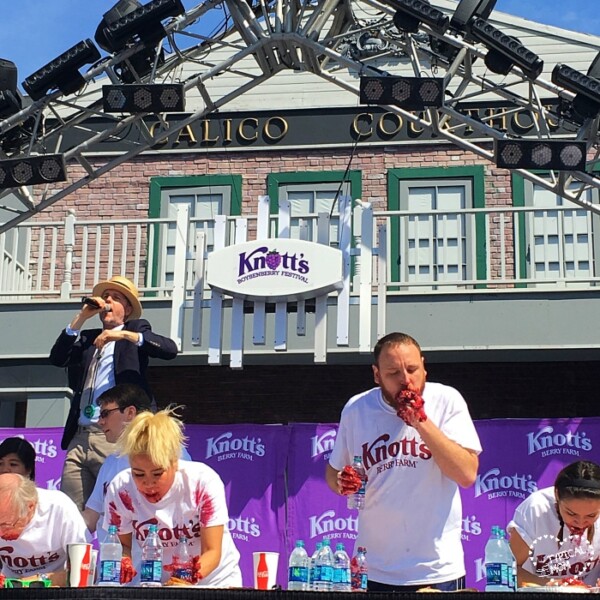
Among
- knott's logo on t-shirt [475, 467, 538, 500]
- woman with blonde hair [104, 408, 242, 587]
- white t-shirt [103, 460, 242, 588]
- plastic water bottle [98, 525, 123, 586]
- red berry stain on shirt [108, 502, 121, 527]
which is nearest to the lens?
plastic water bottle [98, 525, 123, 586]

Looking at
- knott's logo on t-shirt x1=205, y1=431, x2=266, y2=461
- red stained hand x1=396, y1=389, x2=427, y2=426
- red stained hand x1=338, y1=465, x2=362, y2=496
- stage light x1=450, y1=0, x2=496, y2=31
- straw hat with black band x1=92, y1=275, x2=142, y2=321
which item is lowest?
red stained hand x1=338, y1=465, x2=362, y2=496

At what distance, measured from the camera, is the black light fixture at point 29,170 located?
9.55 m

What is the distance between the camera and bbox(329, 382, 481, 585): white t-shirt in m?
4.70

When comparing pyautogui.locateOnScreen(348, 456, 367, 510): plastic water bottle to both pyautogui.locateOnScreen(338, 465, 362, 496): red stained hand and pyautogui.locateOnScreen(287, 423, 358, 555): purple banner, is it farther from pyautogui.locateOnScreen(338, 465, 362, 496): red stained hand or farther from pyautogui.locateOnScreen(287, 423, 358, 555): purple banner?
pyautogui.locateOnScreen(287, 423, 358, 555): purple banner

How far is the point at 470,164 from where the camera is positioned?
542 inches

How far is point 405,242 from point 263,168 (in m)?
3.33

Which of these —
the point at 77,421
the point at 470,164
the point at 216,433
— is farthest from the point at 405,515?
the point at 470,164

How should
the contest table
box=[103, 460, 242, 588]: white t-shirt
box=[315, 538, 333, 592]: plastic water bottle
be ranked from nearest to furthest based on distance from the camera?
the contest table < box=[315, 538, 333, 592]: plastic water bottle < box=[103, 460, 242, 588]: white t-shirt

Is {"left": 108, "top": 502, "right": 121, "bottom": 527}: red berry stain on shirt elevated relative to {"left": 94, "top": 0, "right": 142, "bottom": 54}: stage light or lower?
lower

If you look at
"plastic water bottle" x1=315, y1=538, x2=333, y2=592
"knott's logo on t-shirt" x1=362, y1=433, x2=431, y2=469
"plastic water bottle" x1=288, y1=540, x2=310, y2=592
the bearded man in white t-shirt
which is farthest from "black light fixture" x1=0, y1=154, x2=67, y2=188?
"plastic water bottle" x1=315, y1=538, x2=333, y2=592

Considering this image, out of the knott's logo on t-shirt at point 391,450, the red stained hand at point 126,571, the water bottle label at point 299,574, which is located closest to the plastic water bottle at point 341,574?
the water bottle label at point 299,574

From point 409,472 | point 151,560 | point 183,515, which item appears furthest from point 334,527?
point 151,560

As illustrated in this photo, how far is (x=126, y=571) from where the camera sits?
4656 millimetres

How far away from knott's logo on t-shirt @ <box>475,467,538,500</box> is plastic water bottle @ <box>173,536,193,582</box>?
13.7ft
